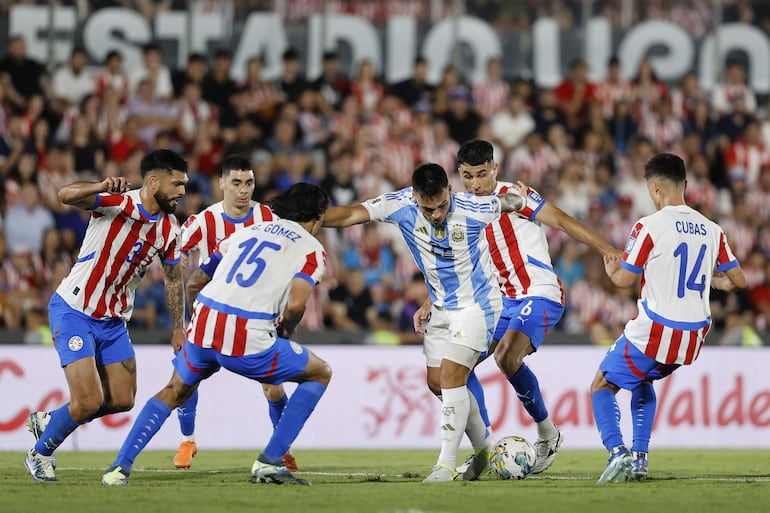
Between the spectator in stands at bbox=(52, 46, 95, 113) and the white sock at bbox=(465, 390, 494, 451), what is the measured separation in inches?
393

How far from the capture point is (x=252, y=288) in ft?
27.1

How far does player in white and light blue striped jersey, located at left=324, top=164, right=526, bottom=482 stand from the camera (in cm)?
897

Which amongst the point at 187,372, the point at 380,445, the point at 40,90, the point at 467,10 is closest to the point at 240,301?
the point at 187,372

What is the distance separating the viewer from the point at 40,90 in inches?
693

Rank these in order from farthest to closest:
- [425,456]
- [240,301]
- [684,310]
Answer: [425,456] → [684,310] → [240,301]

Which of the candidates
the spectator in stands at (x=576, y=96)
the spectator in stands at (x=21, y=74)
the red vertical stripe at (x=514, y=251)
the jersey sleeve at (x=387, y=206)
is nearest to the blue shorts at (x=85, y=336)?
the jersey sleeve at (x=387, y=206)

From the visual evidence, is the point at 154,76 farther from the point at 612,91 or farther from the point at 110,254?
the point at 110,254

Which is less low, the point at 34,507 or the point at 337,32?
the point at 337,32

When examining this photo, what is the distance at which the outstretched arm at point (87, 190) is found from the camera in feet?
27.5

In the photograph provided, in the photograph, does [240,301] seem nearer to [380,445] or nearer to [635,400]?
[635,400]

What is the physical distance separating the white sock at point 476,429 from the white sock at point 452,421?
321mm

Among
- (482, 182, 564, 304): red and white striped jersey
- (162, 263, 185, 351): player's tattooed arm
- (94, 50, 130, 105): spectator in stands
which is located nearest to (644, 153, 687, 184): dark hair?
(482, 182, 564, 304): red and white striped jersey

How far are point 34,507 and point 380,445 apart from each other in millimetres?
7019

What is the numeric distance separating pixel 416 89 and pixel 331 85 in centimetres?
134
